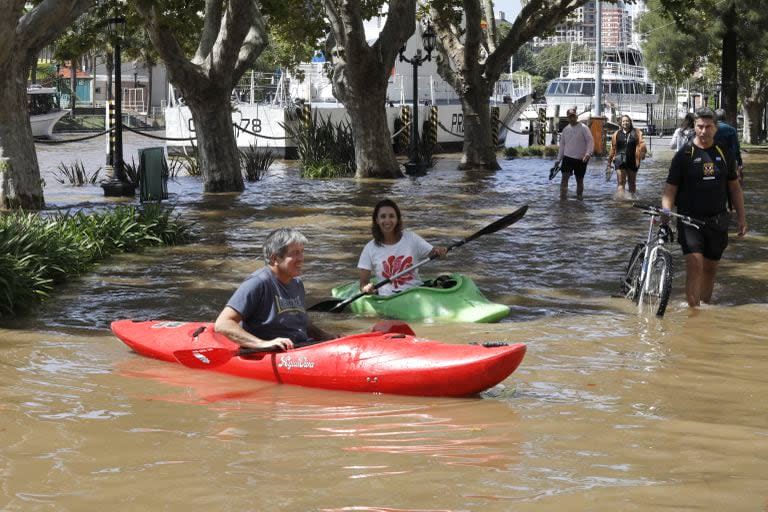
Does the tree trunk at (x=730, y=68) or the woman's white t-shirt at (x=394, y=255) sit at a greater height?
the tree trunk at (x=730, y=68)

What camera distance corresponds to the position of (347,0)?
25484mm

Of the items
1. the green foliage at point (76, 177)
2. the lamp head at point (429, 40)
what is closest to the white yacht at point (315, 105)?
the lamp head at point (429, 40)

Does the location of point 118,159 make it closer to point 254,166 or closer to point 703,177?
point 254,166

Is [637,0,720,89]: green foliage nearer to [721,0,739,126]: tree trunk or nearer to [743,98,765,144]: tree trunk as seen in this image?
[743,98,765,144]: tree trunk

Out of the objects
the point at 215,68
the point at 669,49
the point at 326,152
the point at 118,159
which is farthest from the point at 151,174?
the point at 669,49

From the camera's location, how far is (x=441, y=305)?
10.0m

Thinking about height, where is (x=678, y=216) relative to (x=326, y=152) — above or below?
below

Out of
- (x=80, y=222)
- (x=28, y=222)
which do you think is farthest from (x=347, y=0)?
(x=28, y=222)

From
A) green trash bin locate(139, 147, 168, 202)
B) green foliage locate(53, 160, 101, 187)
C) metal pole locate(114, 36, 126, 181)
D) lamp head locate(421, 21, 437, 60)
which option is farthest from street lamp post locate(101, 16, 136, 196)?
lamp head locate(421, 21, 437, 60)

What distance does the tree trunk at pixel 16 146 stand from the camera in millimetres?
16672

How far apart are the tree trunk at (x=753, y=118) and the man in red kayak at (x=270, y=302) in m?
46.7

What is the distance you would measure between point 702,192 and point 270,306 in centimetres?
436

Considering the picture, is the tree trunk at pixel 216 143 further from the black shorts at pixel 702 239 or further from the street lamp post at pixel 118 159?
the black shorts at pixel 702 239

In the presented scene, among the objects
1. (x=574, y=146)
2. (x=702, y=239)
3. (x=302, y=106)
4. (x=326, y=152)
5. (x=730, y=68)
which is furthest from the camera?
(x=302, y=106)
